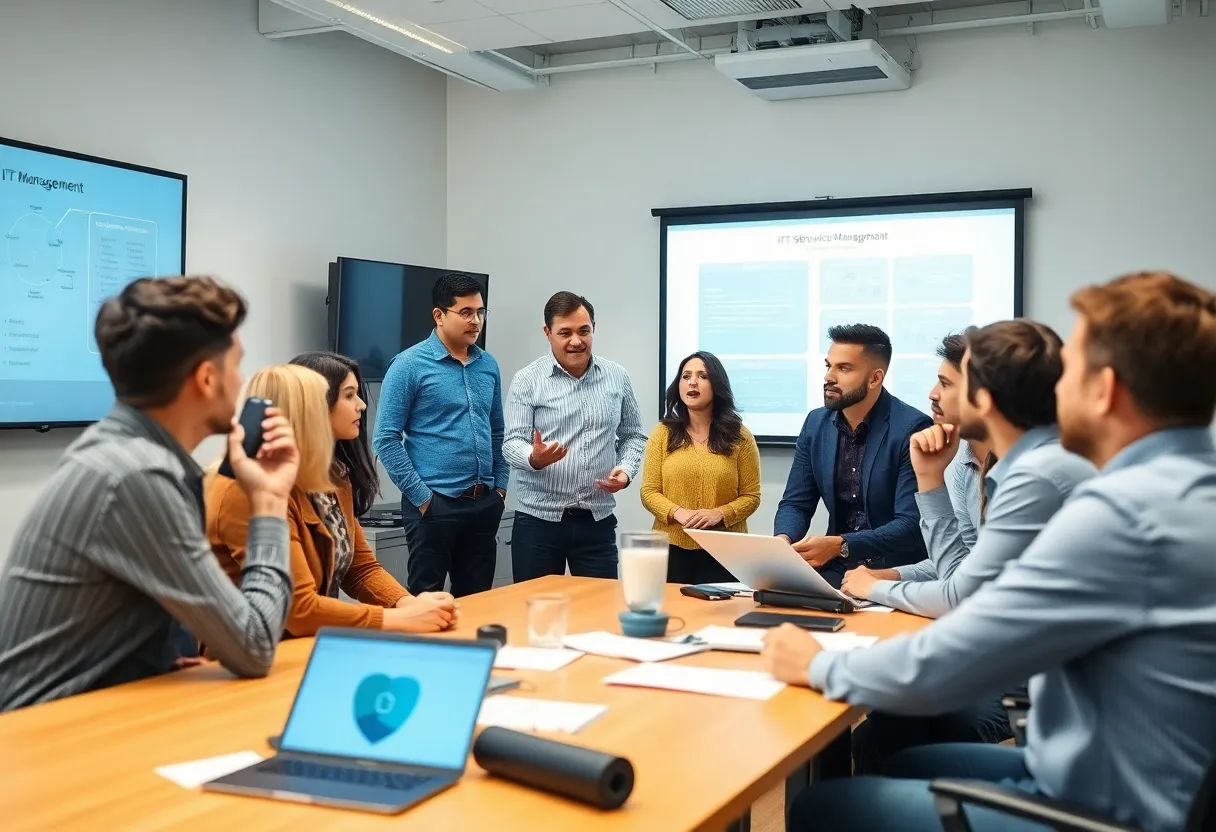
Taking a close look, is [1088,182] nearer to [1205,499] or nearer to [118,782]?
[1205,499]

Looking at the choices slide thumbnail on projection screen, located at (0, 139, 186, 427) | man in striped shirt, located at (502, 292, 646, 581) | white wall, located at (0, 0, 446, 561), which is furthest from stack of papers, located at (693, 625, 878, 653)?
slide thumbnail on projection screen, located at (0, 139, 186, 427)

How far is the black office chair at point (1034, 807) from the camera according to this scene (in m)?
1.33

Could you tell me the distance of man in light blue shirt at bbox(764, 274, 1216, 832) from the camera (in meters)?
1.40

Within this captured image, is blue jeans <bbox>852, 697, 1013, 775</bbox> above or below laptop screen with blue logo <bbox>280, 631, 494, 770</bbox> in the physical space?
below

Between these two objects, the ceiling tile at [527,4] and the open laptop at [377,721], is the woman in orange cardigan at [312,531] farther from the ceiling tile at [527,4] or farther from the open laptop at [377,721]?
the ceiling tile at [527,4]

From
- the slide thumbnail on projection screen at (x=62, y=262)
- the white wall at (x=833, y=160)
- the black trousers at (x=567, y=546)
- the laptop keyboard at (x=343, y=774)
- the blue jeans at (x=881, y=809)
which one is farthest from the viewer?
the white wall at (x=833, y=160)

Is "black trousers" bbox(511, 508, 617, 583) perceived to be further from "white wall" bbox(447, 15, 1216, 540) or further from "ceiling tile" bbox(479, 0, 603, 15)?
"ceiling tile" bbox(479, 0, 603, 15)

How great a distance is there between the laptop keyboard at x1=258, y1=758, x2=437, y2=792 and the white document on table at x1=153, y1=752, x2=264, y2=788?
30 mm

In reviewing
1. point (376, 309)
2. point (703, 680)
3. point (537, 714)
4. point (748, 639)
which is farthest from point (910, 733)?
point (376, 309)

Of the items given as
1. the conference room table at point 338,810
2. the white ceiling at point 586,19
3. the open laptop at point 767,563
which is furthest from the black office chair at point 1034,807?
the white ceiling at point 586,19

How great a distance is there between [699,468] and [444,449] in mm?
990

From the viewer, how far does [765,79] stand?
17.9 feet

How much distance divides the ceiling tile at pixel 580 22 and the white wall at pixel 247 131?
1.21 meters

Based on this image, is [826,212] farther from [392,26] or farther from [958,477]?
[958,477]
